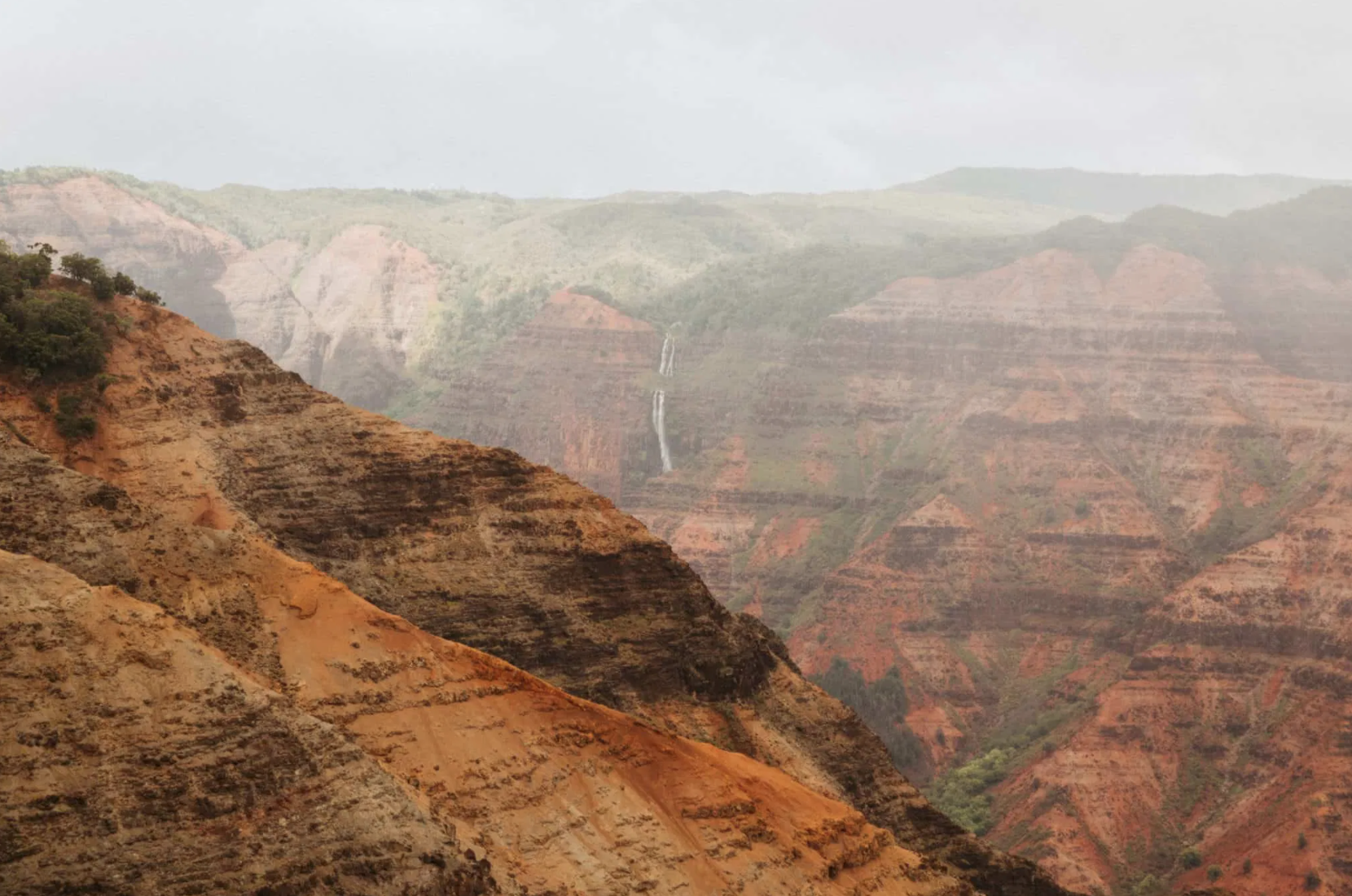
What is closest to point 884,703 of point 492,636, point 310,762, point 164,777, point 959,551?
point 959,551

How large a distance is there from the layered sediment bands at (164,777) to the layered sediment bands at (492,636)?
375cm

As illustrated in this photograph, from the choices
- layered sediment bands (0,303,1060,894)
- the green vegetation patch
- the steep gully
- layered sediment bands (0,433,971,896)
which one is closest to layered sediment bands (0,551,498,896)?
layered sediment bands (0,433,971,896)

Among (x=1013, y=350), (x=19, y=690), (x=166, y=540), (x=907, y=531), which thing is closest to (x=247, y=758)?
(x=19, y=690)

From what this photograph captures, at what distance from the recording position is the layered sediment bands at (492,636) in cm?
4247

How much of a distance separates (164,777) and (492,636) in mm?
21302

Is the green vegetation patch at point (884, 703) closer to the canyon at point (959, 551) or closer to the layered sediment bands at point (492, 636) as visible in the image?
the canyon at point (959, 551)

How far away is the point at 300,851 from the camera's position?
33.2 m

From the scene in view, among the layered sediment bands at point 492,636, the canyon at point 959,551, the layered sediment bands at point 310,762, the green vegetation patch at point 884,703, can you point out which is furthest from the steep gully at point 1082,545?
the layered sediment bands at point 310,762

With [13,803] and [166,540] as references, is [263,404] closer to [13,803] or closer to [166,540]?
[166,540]

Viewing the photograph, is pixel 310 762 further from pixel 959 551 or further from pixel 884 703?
pixel 959 551

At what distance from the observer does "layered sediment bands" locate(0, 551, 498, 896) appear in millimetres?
31516

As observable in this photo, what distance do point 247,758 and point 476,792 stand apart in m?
9.82

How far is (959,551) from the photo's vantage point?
159 metres

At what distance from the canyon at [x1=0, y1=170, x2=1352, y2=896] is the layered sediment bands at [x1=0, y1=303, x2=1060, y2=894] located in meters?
0.16
